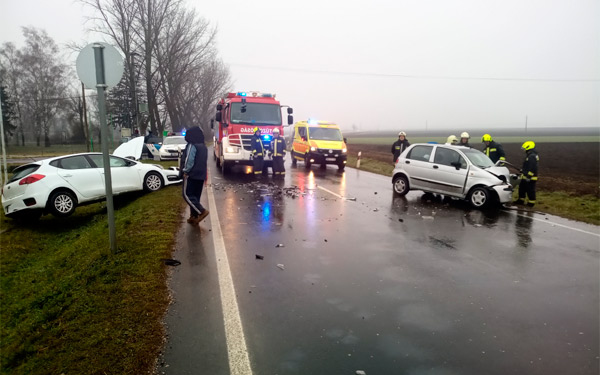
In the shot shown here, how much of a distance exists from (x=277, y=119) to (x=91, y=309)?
13292 millimetres

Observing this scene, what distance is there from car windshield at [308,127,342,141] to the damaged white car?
35.3 ft

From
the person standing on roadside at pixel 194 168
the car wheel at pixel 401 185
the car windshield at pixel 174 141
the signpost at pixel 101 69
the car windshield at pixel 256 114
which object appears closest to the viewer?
the signpost at pixel 101 69

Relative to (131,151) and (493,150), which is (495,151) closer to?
(493,150)

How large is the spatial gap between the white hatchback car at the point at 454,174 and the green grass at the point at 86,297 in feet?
22.8

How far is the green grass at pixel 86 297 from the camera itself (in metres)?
3.15

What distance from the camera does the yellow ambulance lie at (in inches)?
734

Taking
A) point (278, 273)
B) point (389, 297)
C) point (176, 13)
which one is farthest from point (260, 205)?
point (176, 13)

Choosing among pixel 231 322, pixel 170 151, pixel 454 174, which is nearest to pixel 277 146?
pixel 454 174

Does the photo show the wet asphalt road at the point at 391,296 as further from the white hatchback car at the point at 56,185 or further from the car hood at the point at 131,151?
the car hood at the point at 131,151

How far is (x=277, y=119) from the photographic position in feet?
53.9

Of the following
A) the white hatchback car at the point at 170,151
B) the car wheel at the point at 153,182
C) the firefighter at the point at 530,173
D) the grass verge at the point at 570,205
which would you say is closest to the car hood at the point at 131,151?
Result: the car wheel at the point at 153,182

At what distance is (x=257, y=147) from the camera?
15.0 meters

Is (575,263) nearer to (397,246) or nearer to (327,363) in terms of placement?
(397,246)

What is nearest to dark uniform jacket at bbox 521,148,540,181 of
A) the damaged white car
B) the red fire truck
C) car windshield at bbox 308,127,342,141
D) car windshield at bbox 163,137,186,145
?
the red fire truck
